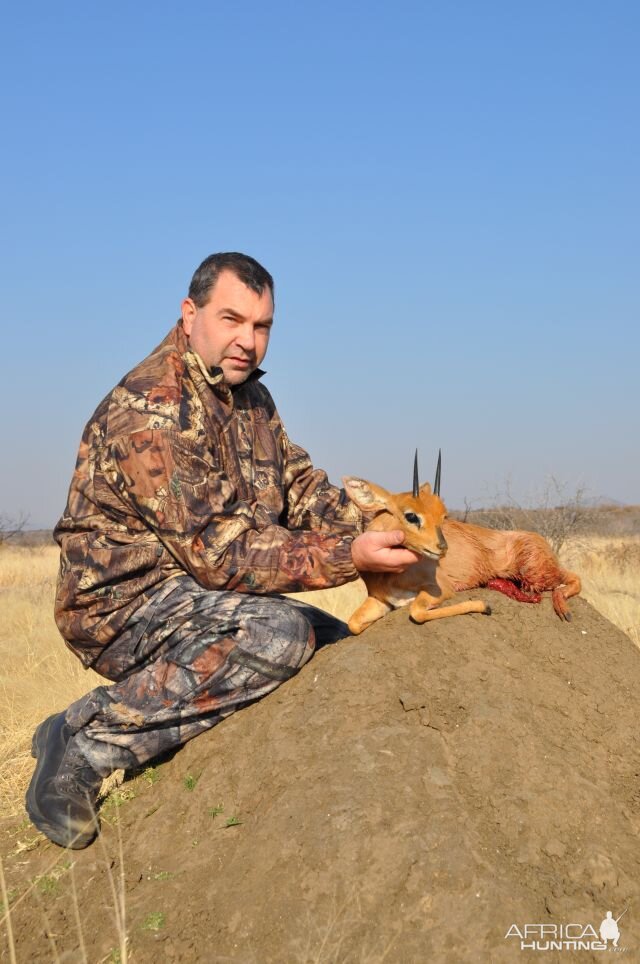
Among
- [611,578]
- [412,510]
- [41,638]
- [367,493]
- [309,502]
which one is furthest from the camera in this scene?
[611,578]

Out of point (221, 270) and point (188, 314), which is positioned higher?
point (221, 270)

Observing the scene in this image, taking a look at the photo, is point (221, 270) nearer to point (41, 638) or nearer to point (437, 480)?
point (437, 480)

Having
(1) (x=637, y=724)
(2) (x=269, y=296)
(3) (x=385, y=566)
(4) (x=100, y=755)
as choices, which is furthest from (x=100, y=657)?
(1) (x=637, y=724)

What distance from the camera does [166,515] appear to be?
4.51 metres

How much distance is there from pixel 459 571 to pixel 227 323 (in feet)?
5.92

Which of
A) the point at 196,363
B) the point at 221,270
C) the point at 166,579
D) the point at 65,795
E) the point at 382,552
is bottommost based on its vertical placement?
the point at 65,795

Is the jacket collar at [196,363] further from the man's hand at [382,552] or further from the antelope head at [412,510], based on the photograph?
the man's hand at [382,552]

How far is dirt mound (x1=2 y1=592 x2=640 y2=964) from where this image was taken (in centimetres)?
345

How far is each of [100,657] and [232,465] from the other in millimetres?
1205

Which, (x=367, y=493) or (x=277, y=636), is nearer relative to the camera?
(x=277, y=636)

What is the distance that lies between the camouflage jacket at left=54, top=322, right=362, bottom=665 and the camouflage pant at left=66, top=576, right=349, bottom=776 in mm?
91

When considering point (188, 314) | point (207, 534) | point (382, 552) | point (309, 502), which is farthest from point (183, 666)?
point (188, 314)

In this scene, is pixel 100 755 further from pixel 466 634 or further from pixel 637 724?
pixel 637 724

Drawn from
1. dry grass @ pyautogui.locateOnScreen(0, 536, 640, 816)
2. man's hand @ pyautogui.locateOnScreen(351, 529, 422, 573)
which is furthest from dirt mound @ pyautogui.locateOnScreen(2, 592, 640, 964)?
dry grass @ pyautogui.locateOnScreen(0, 536, 640, 816)
